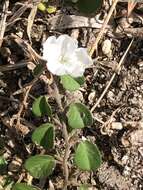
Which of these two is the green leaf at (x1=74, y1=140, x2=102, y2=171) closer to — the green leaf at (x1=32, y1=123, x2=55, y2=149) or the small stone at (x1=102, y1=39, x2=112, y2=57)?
the green leaf at (x1=32, y1=123, x2=55, y2=149)

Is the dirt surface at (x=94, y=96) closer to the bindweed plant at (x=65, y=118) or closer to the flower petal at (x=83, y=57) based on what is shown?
the bindweed plant at (x=65, y=118)

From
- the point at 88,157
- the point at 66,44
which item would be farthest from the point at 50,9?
the point at 88,157

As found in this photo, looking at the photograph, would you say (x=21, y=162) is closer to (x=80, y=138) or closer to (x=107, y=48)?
(x=80, y=138)

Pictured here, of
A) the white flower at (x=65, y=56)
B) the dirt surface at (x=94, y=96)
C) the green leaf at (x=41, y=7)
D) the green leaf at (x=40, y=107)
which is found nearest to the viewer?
the white flower at (x=65, y=56)

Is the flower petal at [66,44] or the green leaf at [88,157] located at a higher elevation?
the flower petal at [66,44]

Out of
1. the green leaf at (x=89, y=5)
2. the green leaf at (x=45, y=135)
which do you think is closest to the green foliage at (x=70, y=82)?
the green leaf at (x=45, y=135)

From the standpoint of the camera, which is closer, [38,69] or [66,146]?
[38,69]

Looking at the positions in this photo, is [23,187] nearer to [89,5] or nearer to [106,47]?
[106,47]
